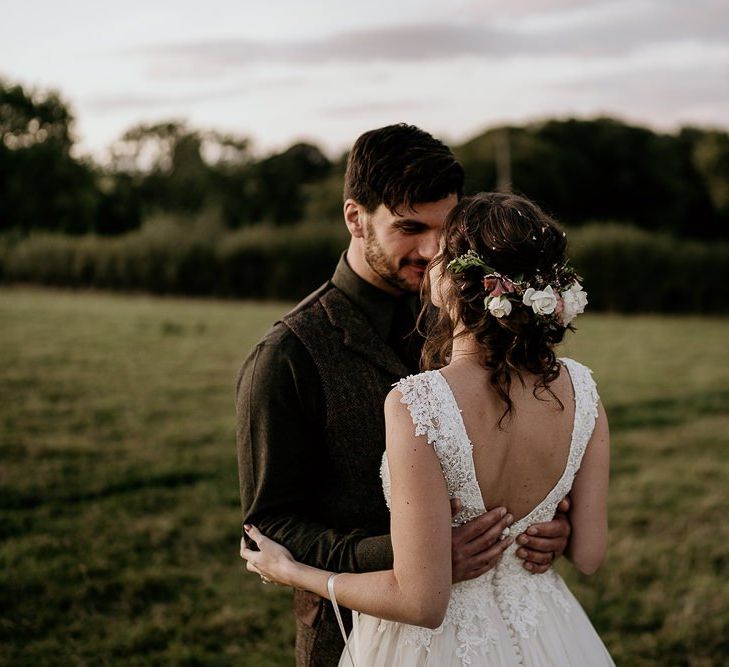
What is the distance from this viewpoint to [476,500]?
2.10m

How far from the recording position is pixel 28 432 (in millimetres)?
8305

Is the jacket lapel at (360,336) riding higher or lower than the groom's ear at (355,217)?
lower

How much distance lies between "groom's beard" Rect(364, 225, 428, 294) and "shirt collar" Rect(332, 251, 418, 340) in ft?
0.19

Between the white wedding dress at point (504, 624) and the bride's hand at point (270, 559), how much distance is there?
27 centimetres

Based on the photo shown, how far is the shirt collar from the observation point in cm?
281

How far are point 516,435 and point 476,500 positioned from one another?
202 millimetres

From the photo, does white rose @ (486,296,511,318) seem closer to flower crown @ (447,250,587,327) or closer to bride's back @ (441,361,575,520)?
flower crown @ (447,250,587,327)

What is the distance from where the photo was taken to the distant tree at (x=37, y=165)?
2191 cm

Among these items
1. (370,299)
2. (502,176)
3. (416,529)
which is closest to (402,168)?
(370,299)

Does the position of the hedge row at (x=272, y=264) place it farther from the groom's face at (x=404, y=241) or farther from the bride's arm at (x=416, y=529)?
the bride's arm at (x=416, y=529)

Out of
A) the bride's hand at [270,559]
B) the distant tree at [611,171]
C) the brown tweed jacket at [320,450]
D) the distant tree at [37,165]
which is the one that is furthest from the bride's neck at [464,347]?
the distant tree at [611,171]

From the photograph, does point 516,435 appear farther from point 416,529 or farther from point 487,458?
point 416,529

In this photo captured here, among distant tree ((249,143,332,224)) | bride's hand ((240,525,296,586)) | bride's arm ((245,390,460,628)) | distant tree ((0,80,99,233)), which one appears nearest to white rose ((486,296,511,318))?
bride's arm ((245,390,460,628))

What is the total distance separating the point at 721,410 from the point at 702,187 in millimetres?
39797
